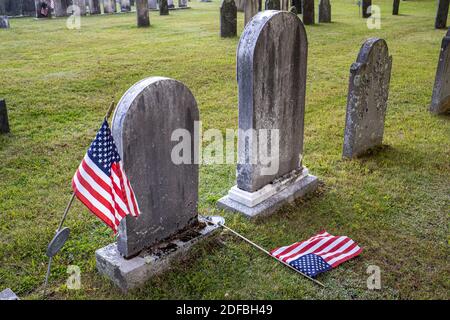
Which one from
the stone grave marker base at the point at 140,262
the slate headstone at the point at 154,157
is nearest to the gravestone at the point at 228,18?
the slate headstone at the point at 154,157

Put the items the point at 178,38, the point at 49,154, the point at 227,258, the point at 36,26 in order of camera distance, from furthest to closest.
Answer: the point at 36,26
the point at 178,38
the point at 49,154
the point at 227,258

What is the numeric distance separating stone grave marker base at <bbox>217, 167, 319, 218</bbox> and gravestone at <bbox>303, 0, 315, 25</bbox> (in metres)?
13.7

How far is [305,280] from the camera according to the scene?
4.14 metres

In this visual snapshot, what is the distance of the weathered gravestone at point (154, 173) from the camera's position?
150 inches

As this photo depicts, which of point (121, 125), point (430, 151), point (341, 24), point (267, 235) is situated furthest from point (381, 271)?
point (341, 24)

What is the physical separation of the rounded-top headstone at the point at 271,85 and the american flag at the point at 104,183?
5.89ft

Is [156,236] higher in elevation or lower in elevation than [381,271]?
higher

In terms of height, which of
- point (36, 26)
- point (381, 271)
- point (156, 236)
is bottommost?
point (381, 271)

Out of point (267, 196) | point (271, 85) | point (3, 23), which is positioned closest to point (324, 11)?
point (3, 23)

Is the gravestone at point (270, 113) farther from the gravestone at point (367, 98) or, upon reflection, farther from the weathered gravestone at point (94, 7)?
the weathered gravestone at point (94, 7)

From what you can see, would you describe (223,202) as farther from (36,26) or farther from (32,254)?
(36,26)

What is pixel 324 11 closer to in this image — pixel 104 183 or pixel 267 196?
pixel 267 196

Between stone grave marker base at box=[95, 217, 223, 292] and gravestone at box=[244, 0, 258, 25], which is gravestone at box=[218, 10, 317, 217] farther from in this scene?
gravestone at box=[244, 0, 258, 25]

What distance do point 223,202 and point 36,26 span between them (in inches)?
635
